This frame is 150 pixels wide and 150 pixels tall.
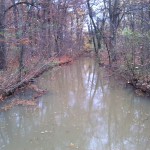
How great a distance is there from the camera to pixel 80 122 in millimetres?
9586

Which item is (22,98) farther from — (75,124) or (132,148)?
(132,148)

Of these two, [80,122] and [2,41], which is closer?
[80,122]

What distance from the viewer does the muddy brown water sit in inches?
311

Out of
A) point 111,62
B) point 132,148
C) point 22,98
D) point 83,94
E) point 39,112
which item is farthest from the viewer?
point 111,62

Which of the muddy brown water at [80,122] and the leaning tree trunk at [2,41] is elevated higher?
the leaning tree trunk at [2,41]

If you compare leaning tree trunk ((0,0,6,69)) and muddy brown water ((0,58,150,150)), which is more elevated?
leaning tree trunk ((0,0,6,69))

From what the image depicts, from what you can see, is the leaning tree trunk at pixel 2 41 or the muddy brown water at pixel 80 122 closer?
the muddy brown water at pixel 80 122

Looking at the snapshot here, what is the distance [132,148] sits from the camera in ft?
25.2

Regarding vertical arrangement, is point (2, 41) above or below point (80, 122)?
above

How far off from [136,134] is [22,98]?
5749 mm

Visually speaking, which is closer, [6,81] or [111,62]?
[6,81]

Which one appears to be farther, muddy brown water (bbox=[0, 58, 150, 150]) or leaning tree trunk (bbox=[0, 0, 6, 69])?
leaning tree trunk (bbox=[0, 0, 6, 69])

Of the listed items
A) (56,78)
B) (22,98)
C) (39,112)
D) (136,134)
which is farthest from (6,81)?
(56,78)

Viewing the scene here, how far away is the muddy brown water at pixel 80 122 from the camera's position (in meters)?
7.91
